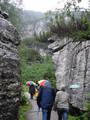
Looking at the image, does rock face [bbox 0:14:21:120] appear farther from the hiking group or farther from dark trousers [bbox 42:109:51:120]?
dark trousers [bbox 42:109:51:120]

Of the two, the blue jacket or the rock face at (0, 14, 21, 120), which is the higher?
the rock face at (0, 14, 21, 120)

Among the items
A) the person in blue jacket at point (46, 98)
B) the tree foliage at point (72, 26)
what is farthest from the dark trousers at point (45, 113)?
the tree foliage at point (72, 26)

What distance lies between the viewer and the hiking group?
7.42m

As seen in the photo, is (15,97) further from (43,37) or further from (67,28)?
(43,37)

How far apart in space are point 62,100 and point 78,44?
4730mm

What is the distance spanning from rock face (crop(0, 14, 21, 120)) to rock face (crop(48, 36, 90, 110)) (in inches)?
196

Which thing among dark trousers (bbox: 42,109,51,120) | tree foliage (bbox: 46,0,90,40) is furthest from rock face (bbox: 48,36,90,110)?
dark trousers (bbox: 42,109,51,120)

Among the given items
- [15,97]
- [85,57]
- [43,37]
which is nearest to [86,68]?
[85,57]

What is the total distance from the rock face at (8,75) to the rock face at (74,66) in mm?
4990

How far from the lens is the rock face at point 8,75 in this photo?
5336 millimetres

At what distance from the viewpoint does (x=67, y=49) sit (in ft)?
39.8

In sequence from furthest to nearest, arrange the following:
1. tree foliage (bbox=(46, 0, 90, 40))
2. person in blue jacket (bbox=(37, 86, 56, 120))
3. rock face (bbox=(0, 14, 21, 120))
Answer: tree foliage (bbox=(46, 0, 90, 40)) < person in blue jacket (bbox=(37, 86, 56, 120)) < rock face (bbox=(0, 14, 21, 120))

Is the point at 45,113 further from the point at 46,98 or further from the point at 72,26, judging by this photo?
the point at 72,26

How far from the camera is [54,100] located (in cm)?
771
